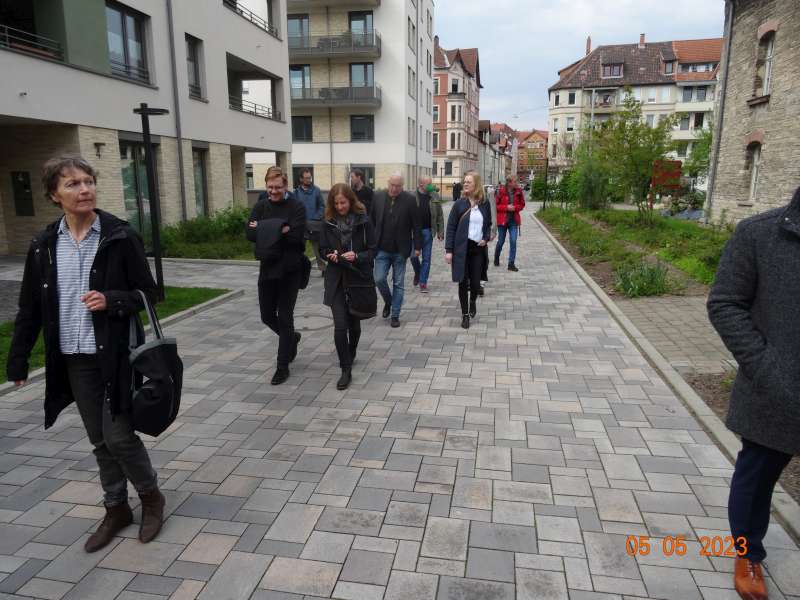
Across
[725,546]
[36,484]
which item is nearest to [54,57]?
[36,484]

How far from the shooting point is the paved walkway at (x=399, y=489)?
292 centimetres

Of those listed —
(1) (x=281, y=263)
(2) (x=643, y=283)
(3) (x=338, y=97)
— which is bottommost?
(2) (x=643, y=283)

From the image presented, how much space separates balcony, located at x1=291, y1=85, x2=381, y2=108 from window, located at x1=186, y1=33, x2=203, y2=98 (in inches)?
834

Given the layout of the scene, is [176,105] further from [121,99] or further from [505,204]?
[505,204]

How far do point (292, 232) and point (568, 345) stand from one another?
3.46 metres

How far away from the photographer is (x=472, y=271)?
790 centimetres

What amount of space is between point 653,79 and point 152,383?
72075mm

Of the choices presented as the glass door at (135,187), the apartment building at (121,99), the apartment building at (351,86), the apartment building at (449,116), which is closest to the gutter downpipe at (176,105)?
the apartment building at (121,99)

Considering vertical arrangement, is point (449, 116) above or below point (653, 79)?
below

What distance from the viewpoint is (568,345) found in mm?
6945

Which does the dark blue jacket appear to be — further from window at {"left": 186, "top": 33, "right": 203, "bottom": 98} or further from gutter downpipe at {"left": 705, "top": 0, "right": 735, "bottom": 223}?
gutter downpipe at {"left": 705, "top": 0, "right": 735, "bottom": 223}

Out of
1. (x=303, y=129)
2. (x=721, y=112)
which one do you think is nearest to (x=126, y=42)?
(x=721, y=112)

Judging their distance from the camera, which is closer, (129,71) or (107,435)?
(107,435)
